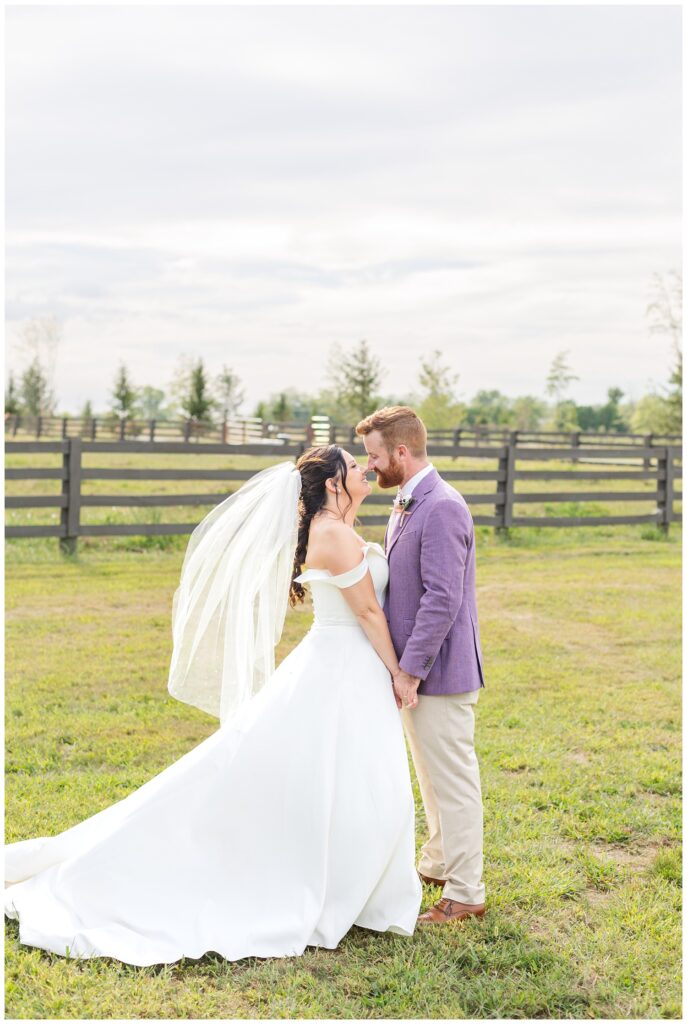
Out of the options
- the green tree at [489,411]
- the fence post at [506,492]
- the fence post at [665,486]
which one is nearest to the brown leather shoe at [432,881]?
the fence post at [506,492]

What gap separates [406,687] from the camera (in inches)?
154

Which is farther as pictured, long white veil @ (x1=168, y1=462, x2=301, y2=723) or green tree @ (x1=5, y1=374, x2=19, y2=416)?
green tree @ (x1=5, y1=374, x2=19, y2=416)

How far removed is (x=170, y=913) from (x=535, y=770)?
9.06 feet

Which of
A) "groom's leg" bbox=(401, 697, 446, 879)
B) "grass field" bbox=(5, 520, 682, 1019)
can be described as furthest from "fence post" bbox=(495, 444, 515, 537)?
"groom's leg" bbox=(401, 697, 446, 879)

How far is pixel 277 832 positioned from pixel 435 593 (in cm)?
110

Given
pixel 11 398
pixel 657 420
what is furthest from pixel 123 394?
pixel 657 420

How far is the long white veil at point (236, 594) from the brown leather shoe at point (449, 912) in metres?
1.17

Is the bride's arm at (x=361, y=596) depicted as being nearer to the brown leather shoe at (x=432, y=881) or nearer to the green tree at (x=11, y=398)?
the brown leather shoe at (x=432, y=881)

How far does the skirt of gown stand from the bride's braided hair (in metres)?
0.58

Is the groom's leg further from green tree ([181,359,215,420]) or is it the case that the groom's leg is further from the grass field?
green tree ([181,359,215,420])

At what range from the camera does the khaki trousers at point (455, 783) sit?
3953 mm

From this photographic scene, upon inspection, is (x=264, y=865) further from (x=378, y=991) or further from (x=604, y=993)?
(x=604, y=993)

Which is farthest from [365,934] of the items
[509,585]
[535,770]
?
[509,585]

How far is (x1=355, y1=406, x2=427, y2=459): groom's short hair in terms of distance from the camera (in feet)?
13.1
